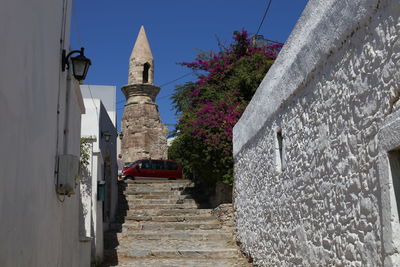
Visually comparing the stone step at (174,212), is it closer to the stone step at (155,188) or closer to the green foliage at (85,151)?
the stone step at (155,188)

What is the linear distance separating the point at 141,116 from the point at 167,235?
51.8 ft

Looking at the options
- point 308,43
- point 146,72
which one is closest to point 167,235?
point 308,43

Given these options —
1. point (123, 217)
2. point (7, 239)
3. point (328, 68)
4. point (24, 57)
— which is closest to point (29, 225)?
point (7, 239)

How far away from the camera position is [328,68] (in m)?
5.22

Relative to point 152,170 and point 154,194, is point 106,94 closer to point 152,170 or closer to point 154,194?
point 152,170

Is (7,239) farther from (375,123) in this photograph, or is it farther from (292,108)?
(292,108)

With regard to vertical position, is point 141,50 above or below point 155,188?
above

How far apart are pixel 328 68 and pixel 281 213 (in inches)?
104

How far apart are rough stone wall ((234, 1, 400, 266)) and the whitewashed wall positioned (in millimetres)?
2753

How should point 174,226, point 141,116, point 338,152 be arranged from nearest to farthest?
point 338,152 < point 174,226 < point 141,116

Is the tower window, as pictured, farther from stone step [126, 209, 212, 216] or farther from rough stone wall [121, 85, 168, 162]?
stone step [126, 209, 212, 216]

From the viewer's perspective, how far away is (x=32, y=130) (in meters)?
4.58

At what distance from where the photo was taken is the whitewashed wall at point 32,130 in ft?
11.8

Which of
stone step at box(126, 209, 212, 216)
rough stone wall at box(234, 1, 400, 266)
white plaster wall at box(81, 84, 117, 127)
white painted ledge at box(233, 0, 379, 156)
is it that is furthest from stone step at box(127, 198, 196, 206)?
rough stone wall at box(234, 1, 400, 266)
